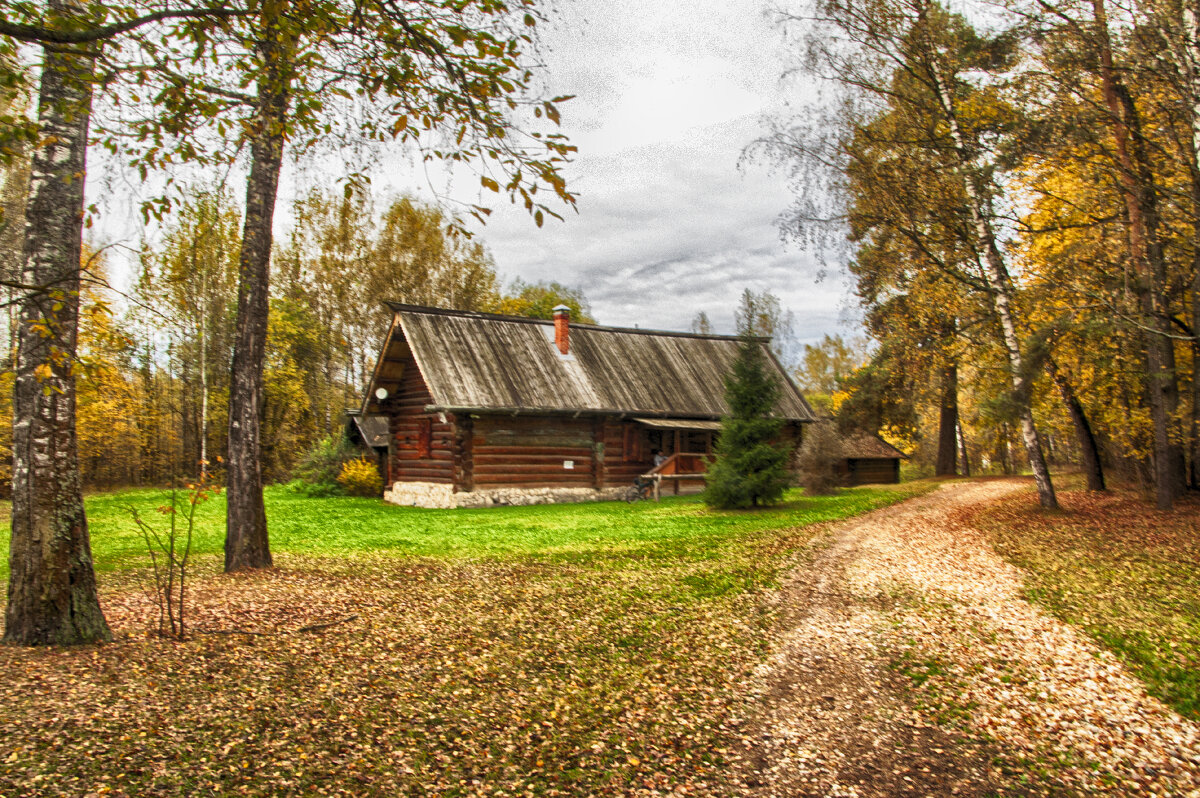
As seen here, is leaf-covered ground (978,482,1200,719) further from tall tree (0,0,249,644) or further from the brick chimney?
the brick chimney

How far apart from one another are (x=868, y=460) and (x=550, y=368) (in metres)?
18.3

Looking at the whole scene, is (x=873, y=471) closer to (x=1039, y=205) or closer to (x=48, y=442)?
(x=1039, y=205)

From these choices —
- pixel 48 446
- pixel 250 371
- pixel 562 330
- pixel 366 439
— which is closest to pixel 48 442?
pixel 48 446

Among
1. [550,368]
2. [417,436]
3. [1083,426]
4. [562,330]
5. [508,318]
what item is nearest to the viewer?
[1083,426]

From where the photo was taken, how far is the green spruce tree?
18359 millimetres

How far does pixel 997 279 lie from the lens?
15.1 m

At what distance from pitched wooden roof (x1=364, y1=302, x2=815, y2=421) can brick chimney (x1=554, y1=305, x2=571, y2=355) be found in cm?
26

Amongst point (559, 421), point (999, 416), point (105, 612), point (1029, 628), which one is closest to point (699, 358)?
point (559, 421)

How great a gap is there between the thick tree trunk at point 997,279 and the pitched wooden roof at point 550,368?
35.3 ft

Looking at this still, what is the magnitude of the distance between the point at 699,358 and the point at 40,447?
25.1 m

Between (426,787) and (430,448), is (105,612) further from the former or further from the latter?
(430,448)

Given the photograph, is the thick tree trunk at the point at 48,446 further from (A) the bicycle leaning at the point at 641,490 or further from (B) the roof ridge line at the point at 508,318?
(A) the bicycle leaning at the point at 641,490

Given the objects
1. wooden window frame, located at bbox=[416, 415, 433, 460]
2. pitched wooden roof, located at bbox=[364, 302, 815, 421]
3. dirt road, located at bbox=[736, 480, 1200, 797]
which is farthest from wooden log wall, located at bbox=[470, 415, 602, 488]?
dirt road, located at bbox=[736, 480, 1200, 797]

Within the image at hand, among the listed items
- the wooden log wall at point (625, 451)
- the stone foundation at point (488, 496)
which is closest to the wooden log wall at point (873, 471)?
the wooden log wall at point (625, 451)
